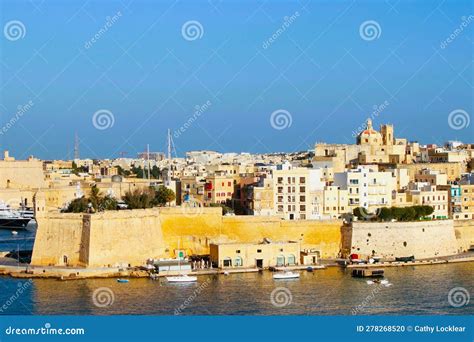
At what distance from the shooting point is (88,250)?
67.0ft

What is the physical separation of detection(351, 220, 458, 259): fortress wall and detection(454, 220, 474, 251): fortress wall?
1128 mm

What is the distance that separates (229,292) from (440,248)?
6.62 meters

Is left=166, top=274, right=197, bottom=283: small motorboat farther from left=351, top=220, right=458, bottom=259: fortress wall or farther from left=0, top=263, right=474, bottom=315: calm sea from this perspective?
left=351, top=220, right=458, bottom=259: fortress wall

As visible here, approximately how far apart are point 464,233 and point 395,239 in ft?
7.53

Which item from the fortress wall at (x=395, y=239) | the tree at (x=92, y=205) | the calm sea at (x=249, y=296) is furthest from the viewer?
the tree at (x=92, y=205)

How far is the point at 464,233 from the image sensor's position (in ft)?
79.7

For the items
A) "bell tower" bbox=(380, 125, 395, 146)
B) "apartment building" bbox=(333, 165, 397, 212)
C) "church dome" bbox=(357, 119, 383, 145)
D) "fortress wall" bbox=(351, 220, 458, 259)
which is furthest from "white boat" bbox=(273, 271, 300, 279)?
"bell tower" bbox=(380, 125, 395, 146)

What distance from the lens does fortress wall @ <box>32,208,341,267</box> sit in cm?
2064

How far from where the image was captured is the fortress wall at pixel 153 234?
2064 centimetres

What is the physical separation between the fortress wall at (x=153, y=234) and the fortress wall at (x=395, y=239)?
474mm

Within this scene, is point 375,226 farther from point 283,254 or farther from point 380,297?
point 380,297

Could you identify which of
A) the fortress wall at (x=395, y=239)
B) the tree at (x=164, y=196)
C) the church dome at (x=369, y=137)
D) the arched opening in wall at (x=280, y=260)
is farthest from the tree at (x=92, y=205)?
the church dome at (x=369, y=137)

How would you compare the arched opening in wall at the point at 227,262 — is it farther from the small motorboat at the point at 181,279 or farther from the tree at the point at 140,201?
the tree at the point at 140,201

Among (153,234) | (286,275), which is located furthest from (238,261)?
(153,234)
